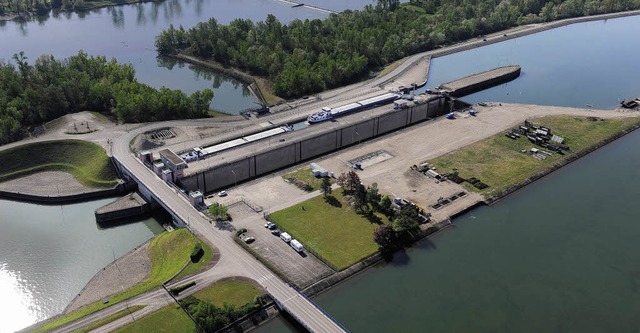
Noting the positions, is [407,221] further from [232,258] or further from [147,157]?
[147,157]

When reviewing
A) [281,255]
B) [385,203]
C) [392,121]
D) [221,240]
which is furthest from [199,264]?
[392,121]

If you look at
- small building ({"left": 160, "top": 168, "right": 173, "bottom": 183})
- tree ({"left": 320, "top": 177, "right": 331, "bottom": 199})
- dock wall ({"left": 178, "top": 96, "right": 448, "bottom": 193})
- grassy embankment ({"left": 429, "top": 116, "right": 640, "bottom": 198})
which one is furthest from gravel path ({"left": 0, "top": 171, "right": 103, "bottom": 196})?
grassy embankment ({"left": 429, "top": 116, "right": 640, "bottom": 198})

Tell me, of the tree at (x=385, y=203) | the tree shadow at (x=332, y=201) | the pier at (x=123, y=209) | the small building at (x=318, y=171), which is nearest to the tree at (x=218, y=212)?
the pier at (x=123, y=209)

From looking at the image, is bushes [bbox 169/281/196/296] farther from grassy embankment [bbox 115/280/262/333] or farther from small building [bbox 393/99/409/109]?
small building [bbox 393/99/409/109]

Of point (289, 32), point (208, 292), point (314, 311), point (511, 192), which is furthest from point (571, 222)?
point (289, 32)

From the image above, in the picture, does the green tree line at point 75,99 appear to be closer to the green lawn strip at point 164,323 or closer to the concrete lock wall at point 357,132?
the concrete lock wall at point 357,132

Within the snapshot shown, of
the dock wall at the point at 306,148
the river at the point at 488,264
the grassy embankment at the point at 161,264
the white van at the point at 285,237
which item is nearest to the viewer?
the grassy embankment at the point at 161,264

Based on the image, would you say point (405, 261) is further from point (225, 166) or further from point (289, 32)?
point (289, 32)
